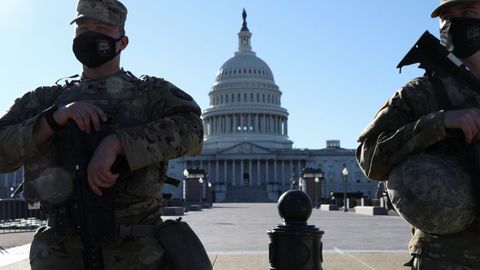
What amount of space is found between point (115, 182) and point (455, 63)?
1.93 m

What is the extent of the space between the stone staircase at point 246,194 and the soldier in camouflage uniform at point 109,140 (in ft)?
343

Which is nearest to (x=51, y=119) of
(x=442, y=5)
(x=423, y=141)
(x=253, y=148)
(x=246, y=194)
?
(x=423, y=141)

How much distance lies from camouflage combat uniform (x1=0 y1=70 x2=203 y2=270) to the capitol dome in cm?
12588

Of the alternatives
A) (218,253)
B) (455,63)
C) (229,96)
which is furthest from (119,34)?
(229,96)

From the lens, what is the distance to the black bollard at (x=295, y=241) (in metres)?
4.65

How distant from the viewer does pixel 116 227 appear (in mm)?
3062

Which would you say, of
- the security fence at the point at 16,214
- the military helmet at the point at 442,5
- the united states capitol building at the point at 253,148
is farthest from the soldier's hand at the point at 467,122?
the united states capitol building at the point at 253,148

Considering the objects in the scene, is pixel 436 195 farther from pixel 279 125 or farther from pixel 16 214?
pixel 279 125

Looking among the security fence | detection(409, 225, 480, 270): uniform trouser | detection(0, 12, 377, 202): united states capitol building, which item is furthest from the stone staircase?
detection(409, 225, 480, 270): uniform trouser

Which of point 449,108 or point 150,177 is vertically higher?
point 449,108

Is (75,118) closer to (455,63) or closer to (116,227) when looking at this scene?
(116,227)

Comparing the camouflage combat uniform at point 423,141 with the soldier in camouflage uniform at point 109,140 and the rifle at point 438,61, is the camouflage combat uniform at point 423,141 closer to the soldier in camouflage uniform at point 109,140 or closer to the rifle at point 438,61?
the rifle at point 438,61

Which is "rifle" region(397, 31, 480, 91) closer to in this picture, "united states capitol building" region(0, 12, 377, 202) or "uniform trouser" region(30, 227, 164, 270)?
"uniform trouser" region(30, 227, 164, 270)

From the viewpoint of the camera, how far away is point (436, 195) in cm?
304
